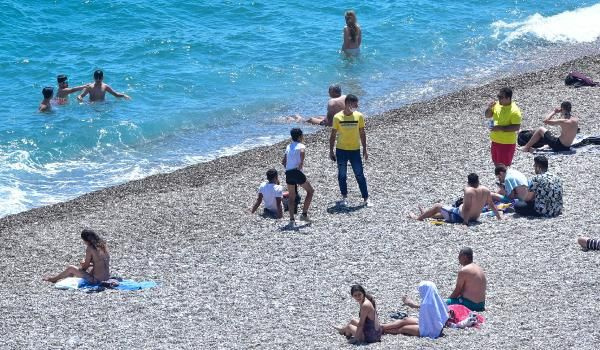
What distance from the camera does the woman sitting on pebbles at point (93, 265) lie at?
566 inches

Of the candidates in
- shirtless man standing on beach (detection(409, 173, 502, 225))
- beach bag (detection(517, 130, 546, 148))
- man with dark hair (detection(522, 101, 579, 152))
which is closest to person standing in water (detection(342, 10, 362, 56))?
beach bag (detection(517, 130, 546, 148))

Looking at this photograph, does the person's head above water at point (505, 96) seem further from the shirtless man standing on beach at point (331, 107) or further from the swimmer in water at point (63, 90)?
the swimmer in water at point (63, 90)

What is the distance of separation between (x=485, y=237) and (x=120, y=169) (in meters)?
7.96

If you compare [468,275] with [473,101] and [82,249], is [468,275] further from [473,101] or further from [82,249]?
[473,101]

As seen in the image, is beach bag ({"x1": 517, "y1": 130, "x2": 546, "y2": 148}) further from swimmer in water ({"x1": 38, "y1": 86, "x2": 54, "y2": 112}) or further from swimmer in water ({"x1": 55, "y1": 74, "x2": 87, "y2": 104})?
swimmer in water ({"x1": 38, "y1": 86, "x2": 54, "y2": 112})

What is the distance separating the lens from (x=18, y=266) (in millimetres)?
15297

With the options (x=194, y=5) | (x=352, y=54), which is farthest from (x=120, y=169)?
(x=194, y=5)

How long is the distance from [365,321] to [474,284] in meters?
1.34

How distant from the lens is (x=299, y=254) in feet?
48.9

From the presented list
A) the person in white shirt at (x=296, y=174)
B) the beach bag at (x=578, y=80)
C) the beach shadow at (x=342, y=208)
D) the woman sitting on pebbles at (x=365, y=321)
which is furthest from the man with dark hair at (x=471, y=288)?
the beach bag at (x=578, y=80)

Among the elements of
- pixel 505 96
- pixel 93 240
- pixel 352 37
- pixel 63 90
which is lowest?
pixel 63 90

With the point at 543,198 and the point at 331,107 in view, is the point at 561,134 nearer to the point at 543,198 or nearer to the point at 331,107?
the point at 543,198

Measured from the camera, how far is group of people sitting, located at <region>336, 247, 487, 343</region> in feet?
39.7

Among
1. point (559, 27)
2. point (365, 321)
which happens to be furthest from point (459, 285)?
point (559, 27)
